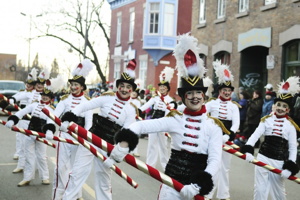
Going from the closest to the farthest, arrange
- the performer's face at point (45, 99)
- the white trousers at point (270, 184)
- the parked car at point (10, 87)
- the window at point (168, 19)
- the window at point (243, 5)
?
the white trousers at point (270, 184), the performer's face at point (45, 99), the window at point (243, 5), the parked car at point (10, 87), the window at point (168, 19)

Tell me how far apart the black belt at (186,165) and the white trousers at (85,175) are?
1.73 meters

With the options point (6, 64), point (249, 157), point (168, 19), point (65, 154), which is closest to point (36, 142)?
point (65, 154)

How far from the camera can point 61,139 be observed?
20.7ft

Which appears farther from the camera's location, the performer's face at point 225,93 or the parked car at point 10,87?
the parked car at point 10,87

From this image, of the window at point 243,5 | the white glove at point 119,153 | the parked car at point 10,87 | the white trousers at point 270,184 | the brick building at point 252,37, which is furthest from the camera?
the parked car at point 10,87

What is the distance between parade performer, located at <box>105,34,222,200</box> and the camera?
420 cm

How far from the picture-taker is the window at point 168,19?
26516mm

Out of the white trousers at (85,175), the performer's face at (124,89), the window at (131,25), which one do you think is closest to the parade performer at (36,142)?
the white trousers at (85,175)

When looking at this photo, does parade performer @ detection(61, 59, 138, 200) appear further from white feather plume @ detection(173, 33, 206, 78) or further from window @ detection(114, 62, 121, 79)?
window @ detection(114, 62, 121, 79)

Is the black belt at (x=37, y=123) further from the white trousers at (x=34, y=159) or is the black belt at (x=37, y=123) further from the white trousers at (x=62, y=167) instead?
the white trousers at (x=62, y=167)

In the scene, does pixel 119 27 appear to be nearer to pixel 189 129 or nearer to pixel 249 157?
pixel 249 157

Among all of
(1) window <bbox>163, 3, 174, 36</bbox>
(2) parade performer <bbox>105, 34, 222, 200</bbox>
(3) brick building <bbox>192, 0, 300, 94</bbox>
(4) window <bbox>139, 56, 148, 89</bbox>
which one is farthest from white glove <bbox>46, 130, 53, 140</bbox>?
(4) window <bbox>139, 56, 148, 89</bbox>

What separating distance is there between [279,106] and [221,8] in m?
13.2

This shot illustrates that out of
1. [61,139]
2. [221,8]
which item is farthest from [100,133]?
[221,8]
